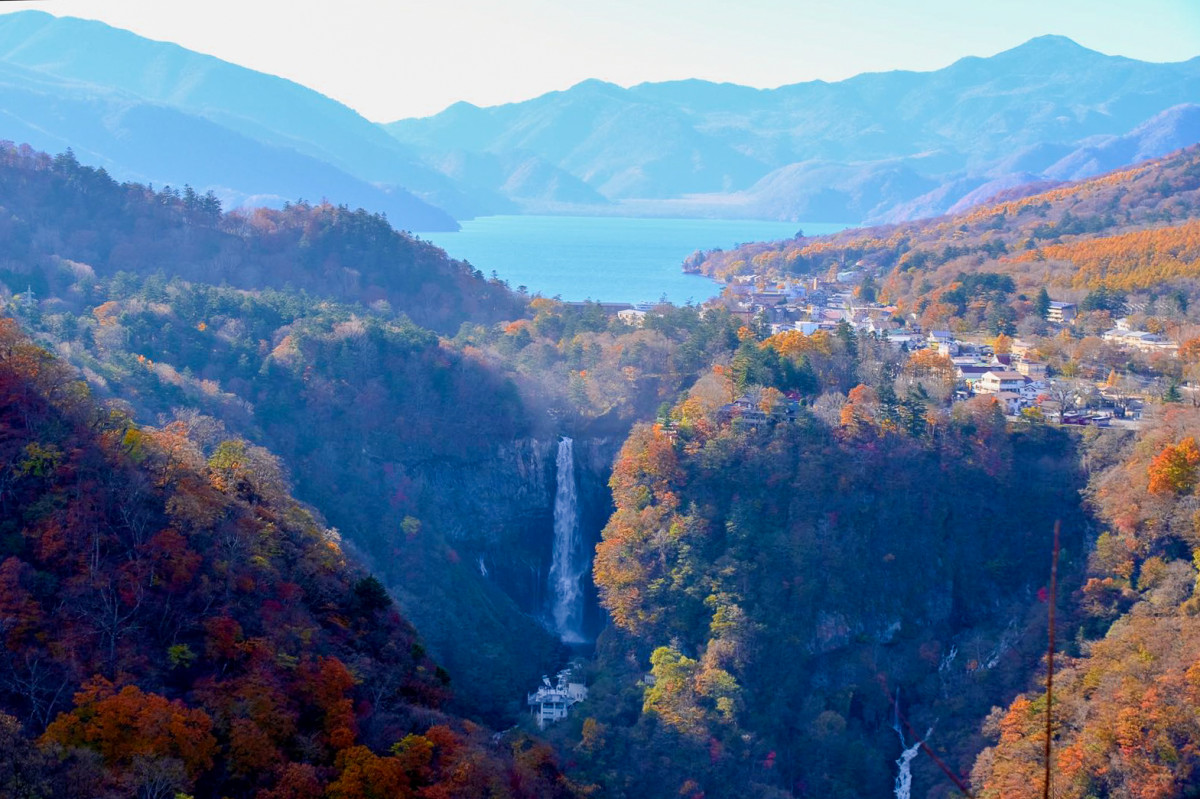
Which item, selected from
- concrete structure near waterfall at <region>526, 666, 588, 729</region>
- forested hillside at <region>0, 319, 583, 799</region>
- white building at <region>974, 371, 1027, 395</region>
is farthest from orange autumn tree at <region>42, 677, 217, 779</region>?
white building at <region>974, 371, 1027, 395</region>

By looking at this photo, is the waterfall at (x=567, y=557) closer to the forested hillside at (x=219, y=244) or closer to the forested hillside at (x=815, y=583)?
the forested hillside at (x=815, y=583)

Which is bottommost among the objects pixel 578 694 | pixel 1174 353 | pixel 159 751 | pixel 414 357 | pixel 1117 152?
pixel 578 694

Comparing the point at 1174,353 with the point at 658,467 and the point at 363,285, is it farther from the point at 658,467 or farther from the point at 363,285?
the point at 363,285

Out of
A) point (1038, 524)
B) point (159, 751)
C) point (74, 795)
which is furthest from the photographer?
point (1038, 524)

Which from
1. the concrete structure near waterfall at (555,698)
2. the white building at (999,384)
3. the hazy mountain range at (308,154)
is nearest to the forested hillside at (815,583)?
the concrete structure near waterfall at (555,698)

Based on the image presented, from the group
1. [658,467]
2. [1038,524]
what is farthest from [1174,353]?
[658,467]

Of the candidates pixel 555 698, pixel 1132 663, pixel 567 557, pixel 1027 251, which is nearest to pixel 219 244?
pixel 567 557

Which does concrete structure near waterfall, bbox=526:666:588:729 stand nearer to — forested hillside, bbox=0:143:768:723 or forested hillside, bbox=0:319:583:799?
forested hillside, bbox=0:143:768:723
